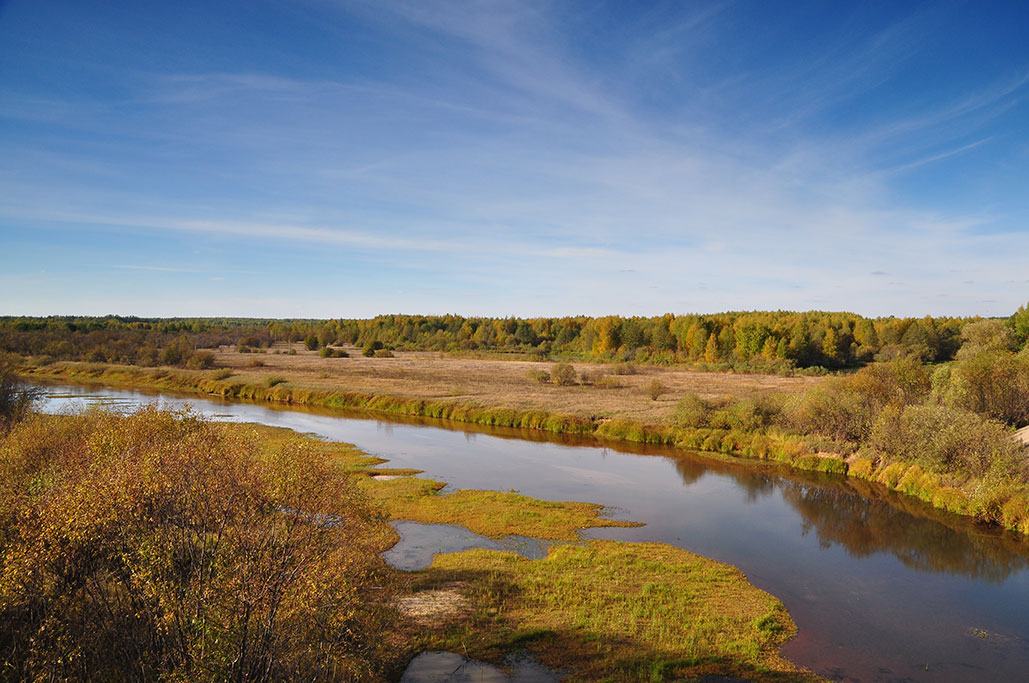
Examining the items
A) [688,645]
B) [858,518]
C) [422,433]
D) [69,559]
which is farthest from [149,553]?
[422,433]

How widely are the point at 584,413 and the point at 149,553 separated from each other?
41.6 metres

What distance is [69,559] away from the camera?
337 inches

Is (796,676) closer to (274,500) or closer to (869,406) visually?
(274,500)

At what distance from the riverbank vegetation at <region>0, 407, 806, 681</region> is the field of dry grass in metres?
30.7

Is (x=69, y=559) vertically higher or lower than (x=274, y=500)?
lower

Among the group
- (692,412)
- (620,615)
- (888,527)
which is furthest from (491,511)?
(692,412)

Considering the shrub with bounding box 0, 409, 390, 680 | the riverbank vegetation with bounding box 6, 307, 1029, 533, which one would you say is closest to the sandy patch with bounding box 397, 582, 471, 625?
the shrub with bounding box 0, 409, 390, 680

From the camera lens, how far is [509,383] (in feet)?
236

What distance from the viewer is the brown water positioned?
1491 cm

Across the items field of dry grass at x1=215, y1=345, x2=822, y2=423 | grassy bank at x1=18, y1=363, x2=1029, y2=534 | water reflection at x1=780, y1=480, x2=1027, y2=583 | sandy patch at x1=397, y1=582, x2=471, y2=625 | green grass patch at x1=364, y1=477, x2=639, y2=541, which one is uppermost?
field of dry grass at x1=215, y1=345, x2=822, y2=423

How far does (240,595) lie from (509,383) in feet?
208

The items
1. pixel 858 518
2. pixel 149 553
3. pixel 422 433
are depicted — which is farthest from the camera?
pixel 422 433

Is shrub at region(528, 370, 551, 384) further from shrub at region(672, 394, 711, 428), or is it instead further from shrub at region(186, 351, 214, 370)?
shrub at region(186, 351, 214, 370)

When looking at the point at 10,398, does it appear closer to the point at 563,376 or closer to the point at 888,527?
the point at 888,527
